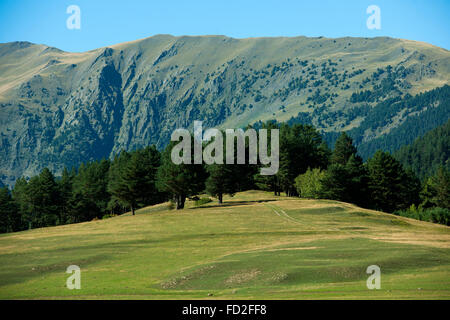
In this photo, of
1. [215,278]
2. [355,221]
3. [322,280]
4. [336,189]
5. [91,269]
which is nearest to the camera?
[322,280]

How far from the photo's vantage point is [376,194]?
125 metres

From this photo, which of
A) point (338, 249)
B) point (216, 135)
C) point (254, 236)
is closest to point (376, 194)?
point (216, 135)

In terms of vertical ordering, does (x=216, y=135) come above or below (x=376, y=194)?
above

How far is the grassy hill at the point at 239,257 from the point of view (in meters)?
40.1

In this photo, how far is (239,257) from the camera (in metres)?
54.9

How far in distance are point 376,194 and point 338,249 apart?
242 feet

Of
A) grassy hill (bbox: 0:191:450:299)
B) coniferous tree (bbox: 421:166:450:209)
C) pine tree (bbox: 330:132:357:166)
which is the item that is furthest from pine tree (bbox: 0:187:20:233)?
coniferous tree (bbox: 421:166:450:209)

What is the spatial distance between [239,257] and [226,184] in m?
53.8

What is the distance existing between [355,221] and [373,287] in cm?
4696

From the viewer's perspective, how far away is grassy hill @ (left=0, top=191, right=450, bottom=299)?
40062 mm
